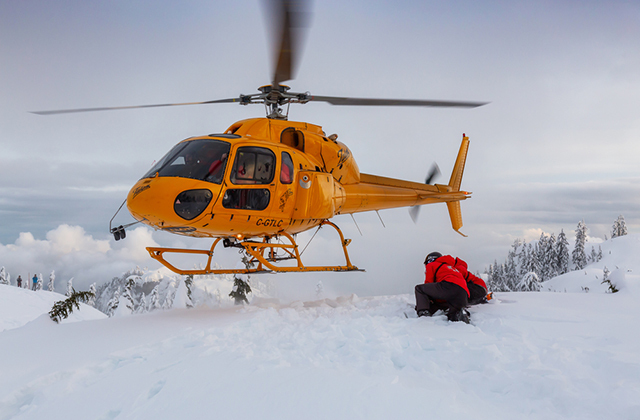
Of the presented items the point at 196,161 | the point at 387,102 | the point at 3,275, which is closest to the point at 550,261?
the point at 387,102

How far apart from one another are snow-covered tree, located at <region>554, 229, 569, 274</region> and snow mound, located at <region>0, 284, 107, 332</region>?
4174 cm

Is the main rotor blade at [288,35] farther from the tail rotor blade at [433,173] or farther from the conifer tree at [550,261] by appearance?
the conifer tree at [550,261]

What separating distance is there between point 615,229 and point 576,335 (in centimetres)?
6209

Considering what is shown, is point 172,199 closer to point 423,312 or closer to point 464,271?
point 423,312

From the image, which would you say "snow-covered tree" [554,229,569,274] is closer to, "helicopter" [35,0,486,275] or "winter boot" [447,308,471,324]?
"helicopter" [35,0,486,275]

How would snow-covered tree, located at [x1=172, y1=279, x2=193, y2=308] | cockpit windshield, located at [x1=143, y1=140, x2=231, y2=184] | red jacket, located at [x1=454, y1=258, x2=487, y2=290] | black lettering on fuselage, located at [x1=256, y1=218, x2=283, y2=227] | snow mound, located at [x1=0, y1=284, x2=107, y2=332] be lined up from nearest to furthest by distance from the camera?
1. cockpit windshield, located at [x1=143, y1=140, x2=231, y2=184]
2. red jacket, located at [x1=454, y1=258, x2=487, y2=290]
3. black lettering on fuselage, located at [x1=256, y1=218, x2=283, y2=227]
4. snow-covered tree, located at [x1=172, y1=279, x2=193, y2=308]
5. snow mound, located at [x1=0, y1=284, x2=107, y2=332]

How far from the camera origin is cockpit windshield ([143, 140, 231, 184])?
261 inches

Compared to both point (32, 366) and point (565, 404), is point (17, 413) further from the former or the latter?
point (565, 404)

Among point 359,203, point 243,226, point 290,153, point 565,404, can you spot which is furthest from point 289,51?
point 565,404

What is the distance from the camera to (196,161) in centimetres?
675

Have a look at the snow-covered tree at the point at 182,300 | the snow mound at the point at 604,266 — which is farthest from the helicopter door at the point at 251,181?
the snow mound at the point at 604,266

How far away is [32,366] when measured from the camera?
14.4 feet

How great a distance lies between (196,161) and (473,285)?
18.2 feet

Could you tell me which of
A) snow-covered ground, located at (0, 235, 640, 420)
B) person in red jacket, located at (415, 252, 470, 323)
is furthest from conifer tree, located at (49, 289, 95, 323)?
person in red jacket, located at (415, 252, 470, 323)
